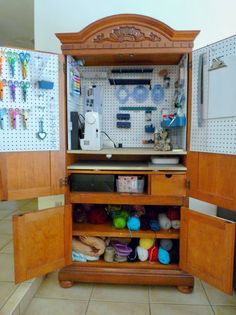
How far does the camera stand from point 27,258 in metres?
1.55

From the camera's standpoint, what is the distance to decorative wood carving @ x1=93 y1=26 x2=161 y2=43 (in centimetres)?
157

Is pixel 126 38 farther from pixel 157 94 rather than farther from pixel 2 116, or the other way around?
pixel 2 116

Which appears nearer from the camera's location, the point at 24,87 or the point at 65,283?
the point at 24,87

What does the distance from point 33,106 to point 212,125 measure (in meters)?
1.10

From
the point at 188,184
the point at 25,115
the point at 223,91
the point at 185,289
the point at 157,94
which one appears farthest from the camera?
the point at 157,94

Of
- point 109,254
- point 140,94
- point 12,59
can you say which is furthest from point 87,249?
point 12,59

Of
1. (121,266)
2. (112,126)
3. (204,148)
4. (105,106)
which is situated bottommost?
(121,266)

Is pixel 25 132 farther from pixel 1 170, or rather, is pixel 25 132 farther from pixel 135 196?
pixel 135 196

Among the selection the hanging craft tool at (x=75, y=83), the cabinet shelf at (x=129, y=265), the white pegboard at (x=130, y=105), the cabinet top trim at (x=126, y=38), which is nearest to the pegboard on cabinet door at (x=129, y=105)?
the white pegboard at (x=130, y=105)

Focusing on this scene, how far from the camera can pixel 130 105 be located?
79.4 inches

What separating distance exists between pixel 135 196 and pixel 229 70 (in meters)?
0.95

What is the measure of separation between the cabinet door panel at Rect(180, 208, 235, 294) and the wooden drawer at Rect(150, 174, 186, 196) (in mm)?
129

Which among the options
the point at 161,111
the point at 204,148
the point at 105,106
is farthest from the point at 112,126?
the point at 204,148

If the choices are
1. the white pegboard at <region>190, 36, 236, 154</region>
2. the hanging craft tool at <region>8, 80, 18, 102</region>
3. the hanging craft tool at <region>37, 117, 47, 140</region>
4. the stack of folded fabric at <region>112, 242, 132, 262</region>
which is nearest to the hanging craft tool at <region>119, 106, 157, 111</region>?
the white pegboard at <region>190, 36, 236, 154</region>
